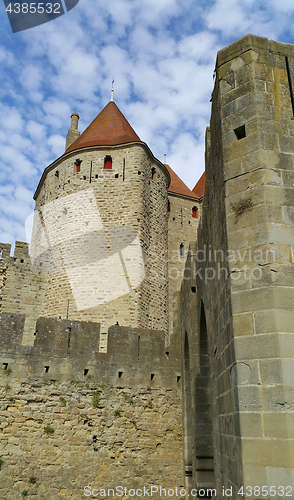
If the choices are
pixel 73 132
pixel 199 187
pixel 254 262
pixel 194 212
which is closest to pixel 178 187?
pixel 199 187

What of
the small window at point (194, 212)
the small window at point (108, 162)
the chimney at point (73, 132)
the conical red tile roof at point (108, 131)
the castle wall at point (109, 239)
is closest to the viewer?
the castle wall at point (109, 239)

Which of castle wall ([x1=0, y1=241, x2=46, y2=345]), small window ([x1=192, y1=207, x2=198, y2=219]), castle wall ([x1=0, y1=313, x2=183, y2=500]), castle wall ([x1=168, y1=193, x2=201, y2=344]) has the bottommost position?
castle wall ([x1=0, y1=313, x2=183, y2=500])

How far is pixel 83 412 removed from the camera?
7.60 meters

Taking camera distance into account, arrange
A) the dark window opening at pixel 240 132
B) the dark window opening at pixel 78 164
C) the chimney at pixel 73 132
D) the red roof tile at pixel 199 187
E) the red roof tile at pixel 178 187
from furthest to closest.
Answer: the red roof tile at pixel 199 187 → the red roof tile at pixel 178 187 → the chimney at pixel 73 132 → the dark window opening at pixel 78 164 → the dark window opening at pixel 240 132

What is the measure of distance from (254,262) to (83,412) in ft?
18.5

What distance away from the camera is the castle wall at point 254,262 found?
294 cm

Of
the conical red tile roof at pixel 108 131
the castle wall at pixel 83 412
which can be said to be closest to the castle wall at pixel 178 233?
the conical red tile roof at pixel 108 131

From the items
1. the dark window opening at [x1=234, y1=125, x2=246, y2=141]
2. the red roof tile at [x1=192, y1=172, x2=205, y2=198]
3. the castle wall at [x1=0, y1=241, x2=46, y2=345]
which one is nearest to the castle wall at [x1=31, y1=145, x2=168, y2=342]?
the castle wall at [x1=0, y1=241, x2=46, y2=345]

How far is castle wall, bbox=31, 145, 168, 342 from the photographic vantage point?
1446 cm

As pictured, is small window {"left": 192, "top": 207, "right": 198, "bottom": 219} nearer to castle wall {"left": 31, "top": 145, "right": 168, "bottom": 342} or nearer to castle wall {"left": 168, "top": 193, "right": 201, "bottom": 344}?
castle wall {"left": 168, "top": 193, "right": 201, "bottom": 344}

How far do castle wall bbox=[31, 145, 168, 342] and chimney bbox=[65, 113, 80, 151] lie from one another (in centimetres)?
405

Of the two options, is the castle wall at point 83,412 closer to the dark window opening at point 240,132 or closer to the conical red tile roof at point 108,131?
the dark window opening at point 240,132

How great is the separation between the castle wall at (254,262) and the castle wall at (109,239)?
397 inches

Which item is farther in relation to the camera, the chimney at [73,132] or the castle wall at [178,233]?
the chimney at [73,132]
